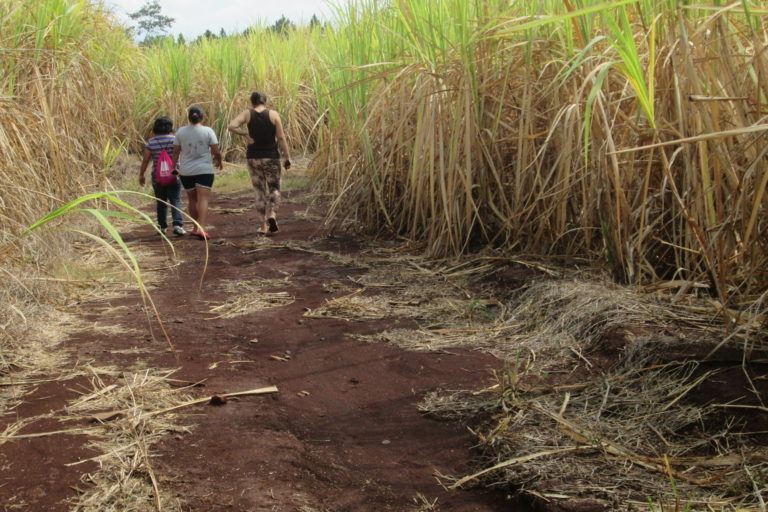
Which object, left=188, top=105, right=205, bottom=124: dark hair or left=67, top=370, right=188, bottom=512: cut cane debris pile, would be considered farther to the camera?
left=188, top=105, right=205, bottom=124: dark hair

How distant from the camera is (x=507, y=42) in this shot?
15.6 feet

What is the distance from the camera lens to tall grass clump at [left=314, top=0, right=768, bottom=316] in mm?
2926

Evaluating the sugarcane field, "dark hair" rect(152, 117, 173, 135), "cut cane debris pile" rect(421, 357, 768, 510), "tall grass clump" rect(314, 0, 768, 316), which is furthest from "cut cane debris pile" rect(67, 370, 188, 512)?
"dark hair" rect(152, 117, 173, 135)

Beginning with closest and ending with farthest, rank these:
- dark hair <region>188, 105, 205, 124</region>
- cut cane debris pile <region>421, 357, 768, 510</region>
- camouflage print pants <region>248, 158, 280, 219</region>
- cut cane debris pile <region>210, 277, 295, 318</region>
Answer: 1. cut cane debris pile <region>421, 357, 768, 510</region>
2. cut cane debris pile <region>210, 277, 295, 318</region>
3. dark hair <region>188, 105, 205, 124</region>
4. camouflage print pants <region>248, 158, 280, 219</region>

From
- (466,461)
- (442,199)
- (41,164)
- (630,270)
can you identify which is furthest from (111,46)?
(466,461)

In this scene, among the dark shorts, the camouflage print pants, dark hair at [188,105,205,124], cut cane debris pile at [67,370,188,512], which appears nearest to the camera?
cut cane debris pile at [67,370,188,512]

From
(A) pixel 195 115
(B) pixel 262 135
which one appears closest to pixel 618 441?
(B) pixel 262 135

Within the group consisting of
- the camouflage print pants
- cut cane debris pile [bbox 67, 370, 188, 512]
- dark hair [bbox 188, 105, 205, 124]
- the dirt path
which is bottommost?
the dirt path

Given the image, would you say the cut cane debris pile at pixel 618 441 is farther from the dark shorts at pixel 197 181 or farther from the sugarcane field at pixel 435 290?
the dark shorts at pixel 197 181

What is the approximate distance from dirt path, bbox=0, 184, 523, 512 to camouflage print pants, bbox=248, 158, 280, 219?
257cm

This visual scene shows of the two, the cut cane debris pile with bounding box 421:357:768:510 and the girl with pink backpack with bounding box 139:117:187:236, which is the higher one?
the girl with pink backpack with bounding box 139:117:187:236

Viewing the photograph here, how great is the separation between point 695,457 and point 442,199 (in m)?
3.05

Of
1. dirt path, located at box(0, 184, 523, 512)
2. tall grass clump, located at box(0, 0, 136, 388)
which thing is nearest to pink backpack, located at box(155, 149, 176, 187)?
tall grass clump, located at box(0, 0, 136, 388)

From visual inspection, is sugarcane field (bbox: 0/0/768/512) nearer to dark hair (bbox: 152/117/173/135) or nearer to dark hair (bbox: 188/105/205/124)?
dark hair (bbox: 188/105/205/124)
